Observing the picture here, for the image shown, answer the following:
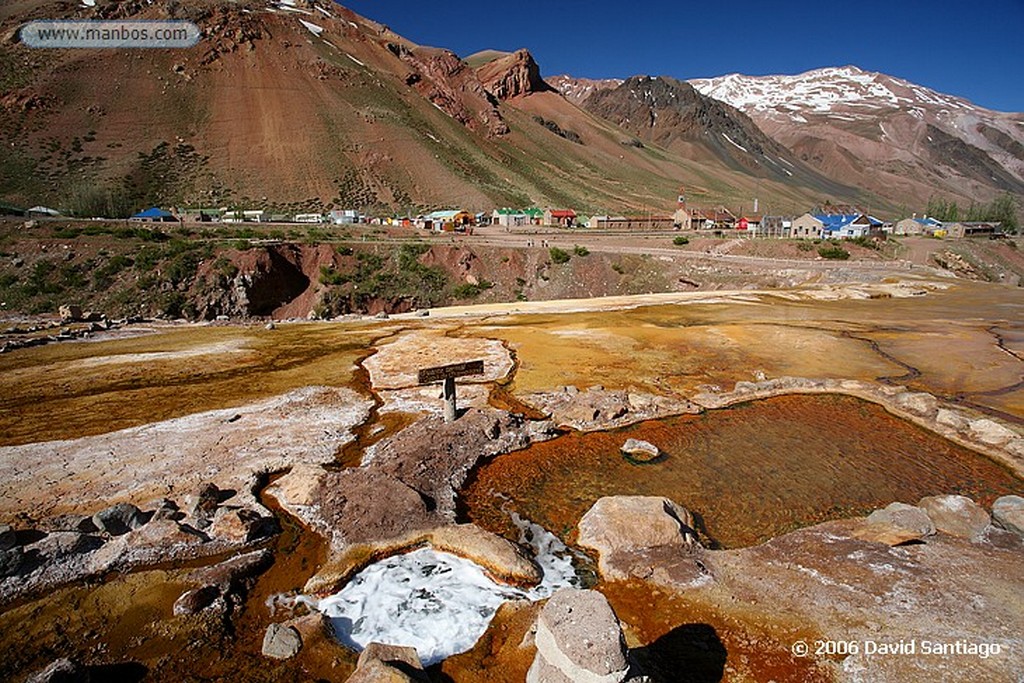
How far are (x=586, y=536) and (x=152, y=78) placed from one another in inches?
5698

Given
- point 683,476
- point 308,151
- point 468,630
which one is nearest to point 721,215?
point 308,151

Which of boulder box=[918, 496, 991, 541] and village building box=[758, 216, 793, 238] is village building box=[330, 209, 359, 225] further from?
boulder box=[918, 496, 991, 541]

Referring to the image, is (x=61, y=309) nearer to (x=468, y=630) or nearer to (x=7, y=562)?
(x=7, y=562)

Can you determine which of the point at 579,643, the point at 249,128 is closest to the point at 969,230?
the point at 579,643

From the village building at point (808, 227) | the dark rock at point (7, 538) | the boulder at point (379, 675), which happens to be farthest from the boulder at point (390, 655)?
the village building at point (808, 227)

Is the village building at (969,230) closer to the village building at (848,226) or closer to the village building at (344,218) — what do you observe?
the village building at (848,226)

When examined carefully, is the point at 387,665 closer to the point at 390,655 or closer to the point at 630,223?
the point at 390,655

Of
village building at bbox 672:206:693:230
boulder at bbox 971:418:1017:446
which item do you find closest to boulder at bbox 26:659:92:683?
boulder at bbox 971:418:1017:446

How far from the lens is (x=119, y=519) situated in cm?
1091

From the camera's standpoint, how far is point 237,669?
25.3 ft

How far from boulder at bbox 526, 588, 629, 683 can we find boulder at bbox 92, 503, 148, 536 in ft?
31.0

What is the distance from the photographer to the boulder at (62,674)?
708cm

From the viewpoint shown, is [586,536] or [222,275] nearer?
[586,536]

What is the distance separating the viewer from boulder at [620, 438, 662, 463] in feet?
49.1
